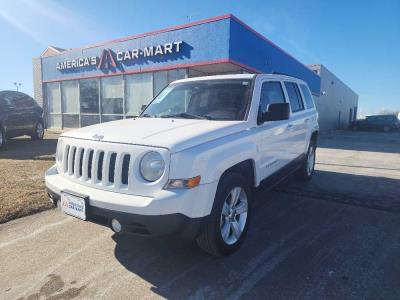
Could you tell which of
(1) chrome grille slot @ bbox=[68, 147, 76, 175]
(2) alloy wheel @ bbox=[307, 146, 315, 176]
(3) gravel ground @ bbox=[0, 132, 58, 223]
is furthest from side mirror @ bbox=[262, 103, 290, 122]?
(3) gravel ground @ bbox=[0, 132, 58, 223]

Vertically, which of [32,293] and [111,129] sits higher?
[111,129]

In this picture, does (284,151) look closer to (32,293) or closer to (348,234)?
(348,234)

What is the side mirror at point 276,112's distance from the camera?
373 centimetres

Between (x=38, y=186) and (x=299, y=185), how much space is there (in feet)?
15.9

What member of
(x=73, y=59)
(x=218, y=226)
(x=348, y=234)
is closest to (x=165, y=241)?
(x=218, y=226)

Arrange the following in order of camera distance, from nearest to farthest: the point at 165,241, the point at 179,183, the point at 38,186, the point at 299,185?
the point at 179,183 < the point at 165,241 < the point at 38,186 < the point at 299,185

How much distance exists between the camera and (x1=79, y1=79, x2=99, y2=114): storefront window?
17.1 m

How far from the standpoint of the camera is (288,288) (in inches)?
109


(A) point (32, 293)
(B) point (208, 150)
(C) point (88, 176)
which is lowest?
(A) point (32, 293)

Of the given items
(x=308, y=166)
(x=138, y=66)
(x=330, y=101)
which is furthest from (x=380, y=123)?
(x=308, y=166)

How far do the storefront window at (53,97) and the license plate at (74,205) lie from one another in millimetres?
17626

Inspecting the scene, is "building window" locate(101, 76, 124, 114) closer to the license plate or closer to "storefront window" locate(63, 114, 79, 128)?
"storefront window" locate(63, 114, 79, 128)

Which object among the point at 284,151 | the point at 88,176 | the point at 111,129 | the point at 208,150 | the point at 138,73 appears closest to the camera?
the point at 208,150

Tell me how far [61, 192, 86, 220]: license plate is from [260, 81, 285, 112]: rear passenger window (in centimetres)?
239
